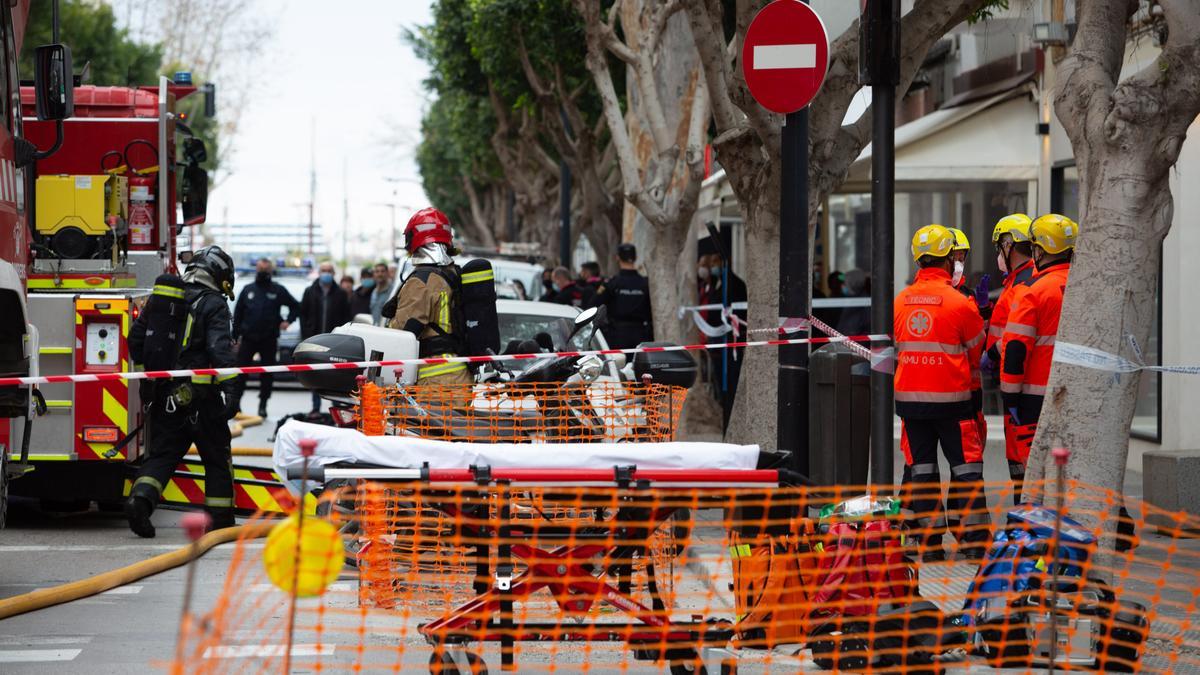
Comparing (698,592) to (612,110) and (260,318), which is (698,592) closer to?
(612,110)

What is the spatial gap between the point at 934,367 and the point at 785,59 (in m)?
2.09

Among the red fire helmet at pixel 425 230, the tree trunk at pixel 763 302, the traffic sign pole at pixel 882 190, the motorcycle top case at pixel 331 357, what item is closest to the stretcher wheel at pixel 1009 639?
the traffic sign pole at pixel 882 190

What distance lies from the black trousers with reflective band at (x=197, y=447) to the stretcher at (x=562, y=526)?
491 cm

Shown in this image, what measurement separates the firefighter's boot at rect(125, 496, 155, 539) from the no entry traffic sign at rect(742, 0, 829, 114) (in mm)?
4761

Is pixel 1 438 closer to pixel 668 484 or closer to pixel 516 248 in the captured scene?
pixel 668 484

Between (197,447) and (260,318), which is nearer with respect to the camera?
(197,447)

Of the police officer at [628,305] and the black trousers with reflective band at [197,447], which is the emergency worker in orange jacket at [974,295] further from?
the police officer at [628,305]

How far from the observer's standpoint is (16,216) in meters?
8.66

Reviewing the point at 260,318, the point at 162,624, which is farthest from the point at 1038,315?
the point at 260,318

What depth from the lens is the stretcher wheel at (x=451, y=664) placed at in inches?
218

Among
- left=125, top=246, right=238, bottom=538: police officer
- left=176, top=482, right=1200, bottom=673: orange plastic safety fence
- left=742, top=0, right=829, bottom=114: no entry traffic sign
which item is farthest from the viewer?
left=125, top=246, right=238, bottom=538: police officer

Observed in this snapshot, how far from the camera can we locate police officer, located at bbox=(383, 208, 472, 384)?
9.41 metres

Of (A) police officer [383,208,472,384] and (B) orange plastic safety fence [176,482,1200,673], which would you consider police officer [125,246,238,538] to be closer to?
(A) police officer [383,208,472,384]

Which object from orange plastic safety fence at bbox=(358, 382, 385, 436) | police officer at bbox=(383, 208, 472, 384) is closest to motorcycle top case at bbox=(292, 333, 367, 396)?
police officer at bbox=(383, 208, 472, 384)
